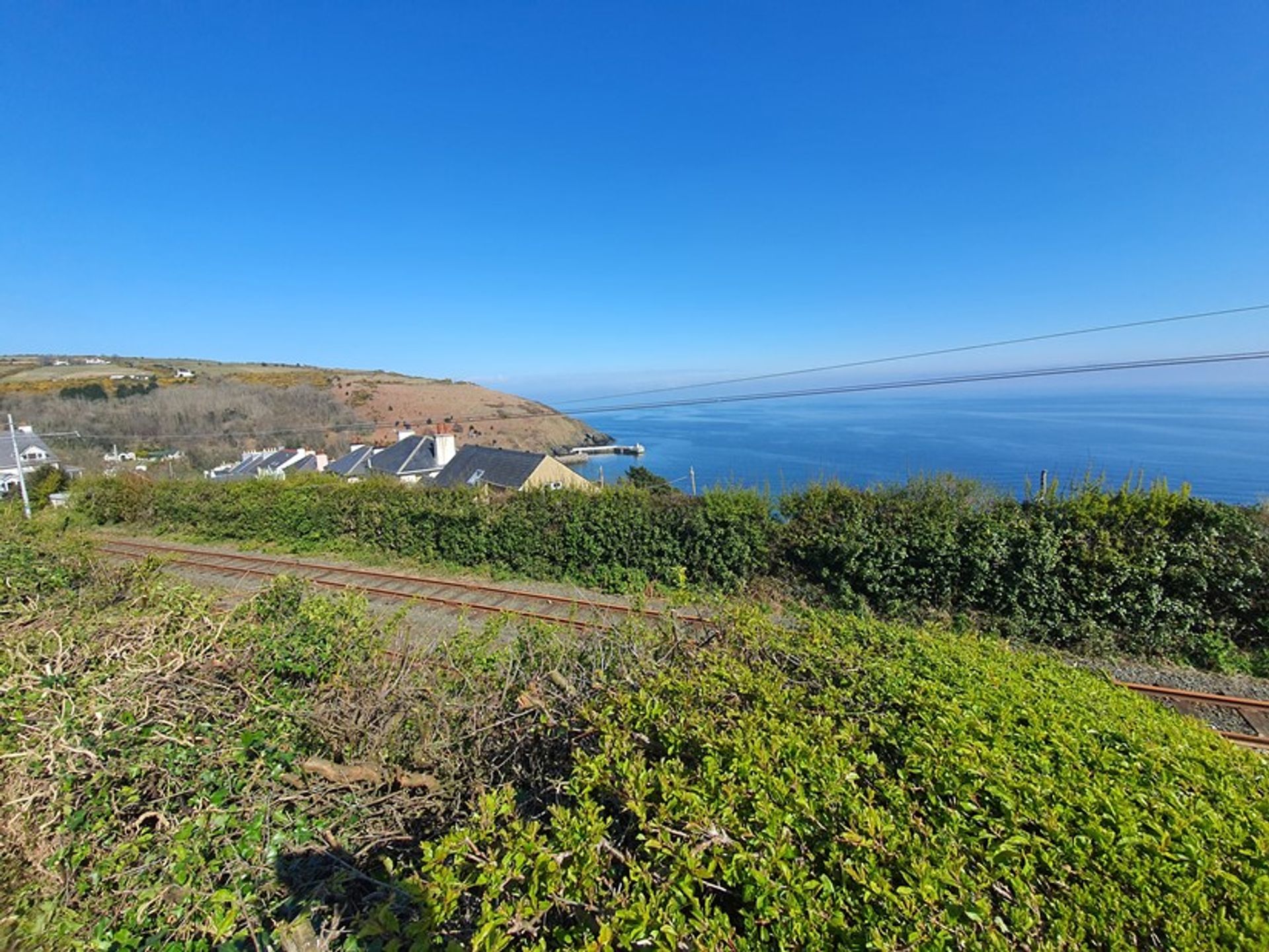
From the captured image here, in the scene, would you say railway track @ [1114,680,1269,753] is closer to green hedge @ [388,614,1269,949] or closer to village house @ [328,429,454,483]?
green hedge @ [388,614,1269,949]

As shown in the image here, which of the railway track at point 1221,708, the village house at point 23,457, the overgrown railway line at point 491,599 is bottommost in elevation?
the railway track at point 1221,708

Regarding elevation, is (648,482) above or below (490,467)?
below

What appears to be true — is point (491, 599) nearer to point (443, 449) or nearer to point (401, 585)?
point (401, 585)

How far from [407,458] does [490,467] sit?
1010 cm

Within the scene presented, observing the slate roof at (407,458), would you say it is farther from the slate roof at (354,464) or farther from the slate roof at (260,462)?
the slate roof at (260,462)

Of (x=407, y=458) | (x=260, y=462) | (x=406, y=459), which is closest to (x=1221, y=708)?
(x=406, y=459)

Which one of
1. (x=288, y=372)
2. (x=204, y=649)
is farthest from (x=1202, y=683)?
(x=288, y=372)

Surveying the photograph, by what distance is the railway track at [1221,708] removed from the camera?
533 centimetres

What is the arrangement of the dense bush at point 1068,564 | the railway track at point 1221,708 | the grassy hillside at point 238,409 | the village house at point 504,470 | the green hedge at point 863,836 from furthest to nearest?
the grassy hillside at point 238,409 → the village house at point 504,470 → the dense bush at point 1068,564 → the railway track at point 1221,708 → the green hedge at point 863,836

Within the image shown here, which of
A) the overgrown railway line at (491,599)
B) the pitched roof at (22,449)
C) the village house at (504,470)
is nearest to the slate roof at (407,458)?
the village house at (504,470)

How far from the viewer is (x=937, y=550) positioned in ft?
26.7

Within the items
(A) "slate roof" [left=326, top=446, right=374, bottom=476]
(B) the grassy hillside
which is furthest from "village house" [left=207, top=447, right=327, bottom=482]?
(B) the grassy hillside

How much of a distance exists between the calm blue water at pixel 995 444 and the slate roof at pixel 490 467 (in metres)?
8.08

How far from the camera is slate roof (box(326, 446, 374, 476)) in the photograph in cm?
3115
